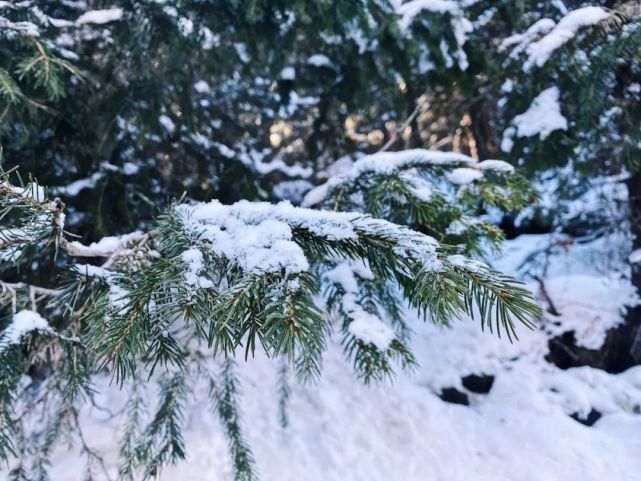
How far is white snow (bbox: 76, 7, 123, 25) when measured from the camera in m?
2.45

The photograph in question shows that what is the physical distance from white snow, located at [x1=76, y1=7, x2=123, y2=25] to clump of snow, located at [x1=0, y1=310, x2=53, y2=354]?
5.79 feet

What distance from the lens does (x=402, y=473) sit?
2766 millimetres

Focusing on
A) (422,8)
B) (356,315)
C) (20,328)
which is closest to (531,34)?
(422,8)

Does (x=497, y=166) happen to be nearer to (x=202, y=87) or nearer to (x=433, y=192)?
(x=433, y=192)

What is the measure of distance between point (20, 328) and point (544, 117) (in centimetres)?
294

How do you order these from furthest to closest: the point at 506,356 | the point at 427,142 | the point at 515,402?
the point at 427,142 → the point at 506,356 → the point at 515,402

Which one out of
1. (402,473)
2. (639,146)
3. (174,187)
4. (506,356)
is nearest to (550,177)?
(639,146)

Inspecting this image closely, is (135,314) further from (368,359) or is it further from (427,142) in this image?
(427,142)

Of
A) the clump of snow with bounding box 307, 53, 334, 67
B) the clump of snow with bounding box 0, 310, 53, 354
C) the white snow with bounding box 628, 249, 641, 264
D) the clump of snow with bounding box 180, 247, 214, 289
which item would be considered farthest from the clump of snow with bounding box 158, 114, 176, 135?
the white snow with bounding box 628, 249, 641, 264

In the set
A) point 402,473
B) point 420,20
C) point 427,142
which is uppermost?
point 420,20

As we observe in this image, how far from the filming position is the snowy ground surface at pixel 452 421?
2750mm

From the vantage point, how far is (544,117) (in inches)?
110

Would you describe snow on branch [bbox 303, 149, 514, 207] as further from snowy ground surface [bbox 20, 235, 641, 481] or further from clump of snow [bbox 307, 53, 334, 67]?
clump of snow [bbox 307, 53, 334, 67]

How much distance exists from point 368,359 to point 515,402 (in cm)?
242
